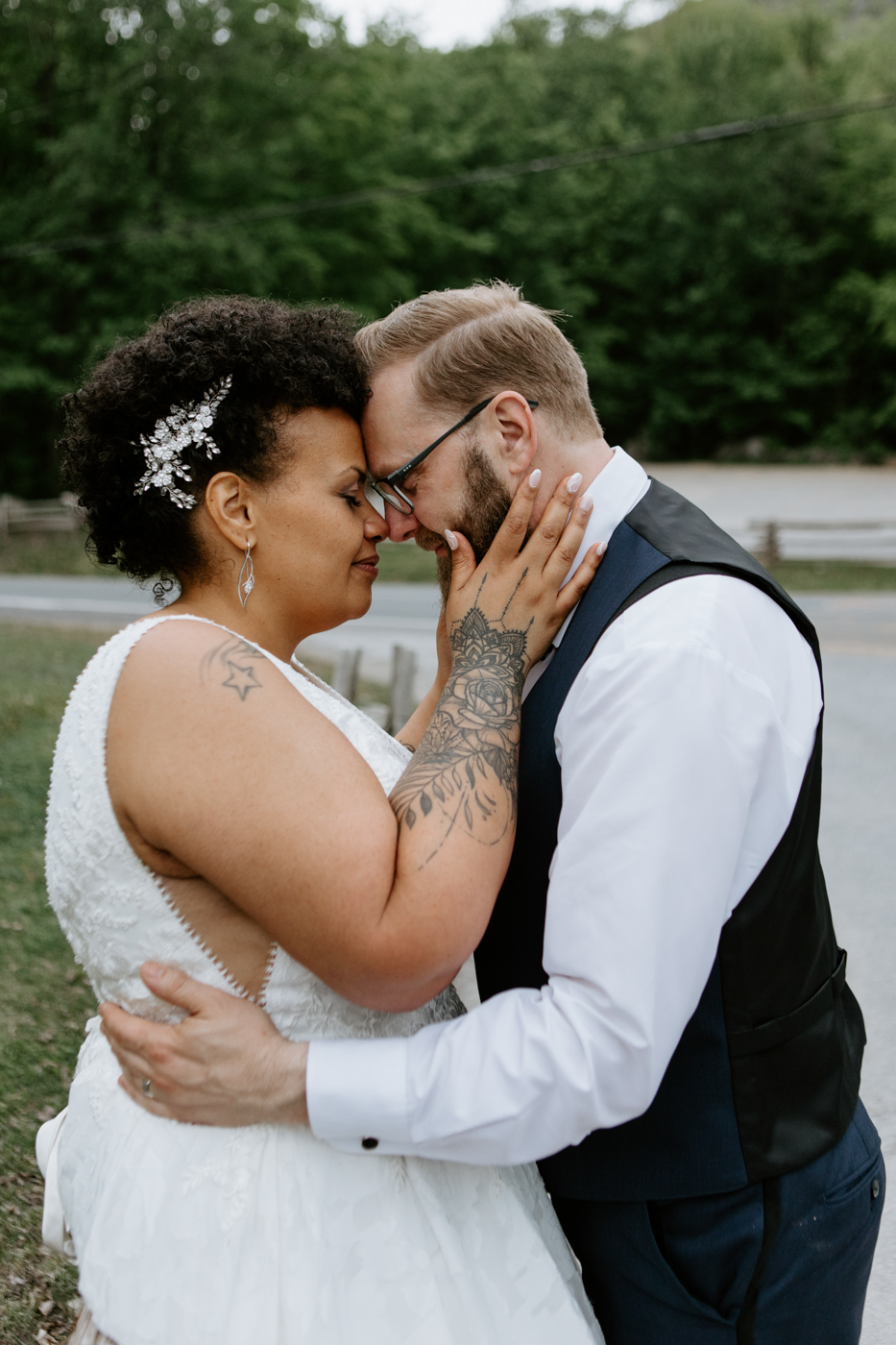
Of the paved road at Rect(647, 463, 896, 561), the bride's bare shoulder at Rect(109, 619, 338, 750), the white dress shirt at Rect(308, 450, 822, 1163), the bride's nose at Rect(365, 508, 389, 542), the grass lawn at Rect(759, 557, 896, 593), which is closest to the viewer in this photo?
the white dress shirt at Rect(308, 450, 822, 1163)

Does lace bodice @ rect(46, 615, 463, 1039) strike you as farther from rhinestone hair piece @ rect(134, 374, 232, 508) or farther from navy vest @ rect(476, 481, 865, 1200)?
navy vest @ rect(476, 481, 865, 1200)

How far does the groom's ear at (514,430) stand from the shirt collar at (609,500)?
0.16m

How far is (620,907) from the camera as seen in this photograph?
1.51 metres

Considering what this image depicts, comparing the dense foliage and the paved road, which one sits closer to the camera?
the paved road

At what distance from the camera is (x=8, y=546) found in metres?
25.4

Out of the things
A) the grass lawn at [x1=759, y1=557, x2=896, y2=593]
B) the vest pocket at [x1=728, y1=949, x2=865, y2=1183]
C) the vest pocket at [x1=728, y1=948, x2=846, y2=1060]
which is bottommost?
the grass lawn at [x1=759, y1=557, x2=896, y2=593]

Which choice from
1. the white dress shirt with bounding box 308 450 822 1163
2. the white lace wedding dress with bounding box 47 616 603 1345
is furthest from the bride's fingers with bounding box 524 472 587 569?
the white lace wedding dress with bounding box 47 616 603 1345

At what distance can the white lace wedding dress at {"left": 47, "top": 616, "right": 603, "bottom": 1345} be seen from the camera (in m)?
1.68

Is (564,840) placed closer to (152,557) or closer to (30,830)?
(152,557)

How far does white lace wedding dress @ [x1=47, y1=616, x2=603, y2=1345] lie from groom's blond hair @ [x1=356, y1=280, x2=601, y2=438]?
2.63 feet

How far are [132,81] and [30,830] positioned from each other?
83.6 ft

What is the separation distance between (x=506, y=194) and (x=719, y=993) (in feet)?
139

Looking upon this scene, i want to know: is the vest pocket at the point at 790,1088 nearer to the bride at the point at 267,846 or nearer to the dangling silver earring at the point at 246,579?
the bride at the point at 267,846

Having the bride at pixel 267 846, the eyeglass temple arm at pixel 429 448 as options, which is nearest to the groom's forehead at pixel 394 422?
the eyeglass temple arm at pixel 429 448
